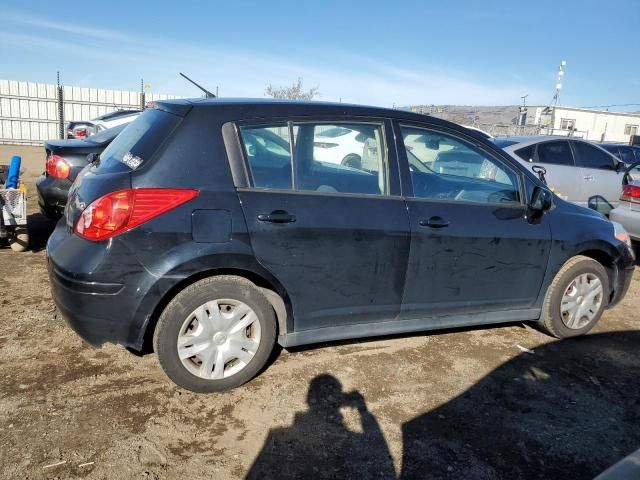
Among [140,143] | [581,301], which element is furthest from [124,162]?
[581,301]

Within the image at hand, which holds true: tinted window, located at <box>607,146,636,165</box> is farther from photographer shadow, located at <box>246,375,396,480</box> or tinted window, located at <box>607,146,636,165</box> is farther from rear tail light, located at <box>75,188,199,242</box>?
rear tail light, located at <box>75,188,199,242</box>

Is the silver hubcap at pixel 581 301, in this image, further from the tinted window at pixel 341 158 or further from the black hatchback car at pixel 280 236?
the tinted window at pixel 341 158

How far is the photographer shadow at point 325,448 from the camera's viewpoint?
2.41 metres

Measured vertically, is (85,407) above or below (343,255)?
below

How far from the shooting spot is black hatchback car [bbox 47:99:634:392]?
109 inches

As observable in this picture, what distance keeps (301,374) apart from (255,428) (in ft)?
2.13

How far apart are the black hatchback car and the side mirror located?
0.4 inches

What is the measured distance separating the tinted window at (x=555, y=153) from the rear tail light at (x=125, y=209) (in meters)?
7.22

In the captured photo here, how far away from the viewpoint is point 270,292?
3098 mm

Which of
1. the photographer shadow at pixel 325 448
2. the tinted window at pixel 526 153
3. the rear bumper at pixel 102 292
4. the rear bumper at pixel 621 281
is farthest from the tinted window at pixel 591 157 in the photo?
the rear bumper at pixel 102 292

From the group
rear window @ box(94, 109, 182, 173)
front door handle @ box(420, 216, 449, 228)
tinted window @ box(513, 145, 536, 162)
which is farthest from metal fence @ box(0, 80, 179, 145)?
front door handle @ box(420, 216, 449, 228)

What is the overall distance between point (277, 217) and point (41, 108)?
20.3 m

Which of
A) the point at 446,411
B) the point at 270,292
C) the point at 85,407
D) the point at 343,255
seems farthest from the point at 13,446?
the point at 446,411

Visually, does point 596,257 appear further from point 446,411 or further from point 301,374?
point 301,374
